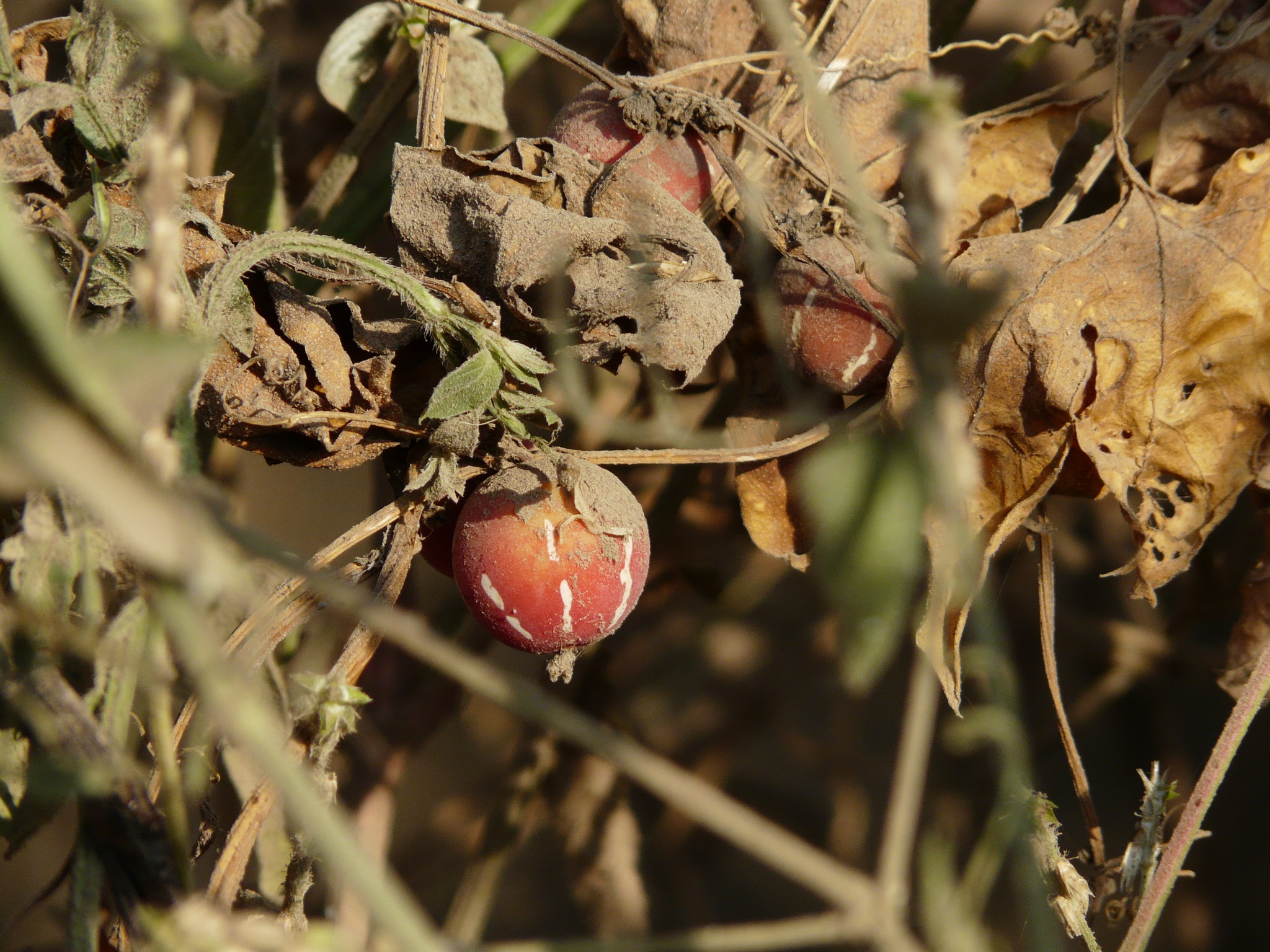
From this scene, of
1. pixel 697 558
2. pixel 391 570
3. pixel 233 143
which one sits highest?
pixel 233 143

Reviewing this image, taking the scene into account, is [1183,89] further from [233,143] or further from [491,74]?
[233,143]

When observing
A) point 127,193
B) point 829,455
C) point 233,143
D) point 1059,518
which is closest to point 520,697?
point 829,455

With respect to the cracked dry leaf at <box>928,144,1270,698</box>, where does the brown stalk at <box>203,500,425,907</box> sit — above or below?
below

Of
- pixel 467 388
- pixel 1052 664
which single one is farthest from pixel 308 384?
pixel 1052 664

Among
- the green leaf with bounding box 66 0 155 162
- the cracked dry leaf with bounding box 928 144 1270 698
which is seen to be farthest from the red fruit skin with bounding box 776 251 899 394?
the green leaf with bounding box 66 0 155 162

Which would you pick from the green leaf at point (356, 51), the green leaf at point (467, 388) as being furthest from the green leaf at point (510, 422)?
the green leaf at point (356, 51)

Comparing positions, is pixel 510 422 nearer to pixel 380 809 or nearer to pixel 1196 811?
pixel 1196 811

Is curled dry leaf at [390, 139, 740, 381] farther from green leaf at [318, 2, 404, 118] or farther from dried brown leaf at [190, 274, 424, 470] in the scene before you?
green leaf at [318, 2, 404, 118]
